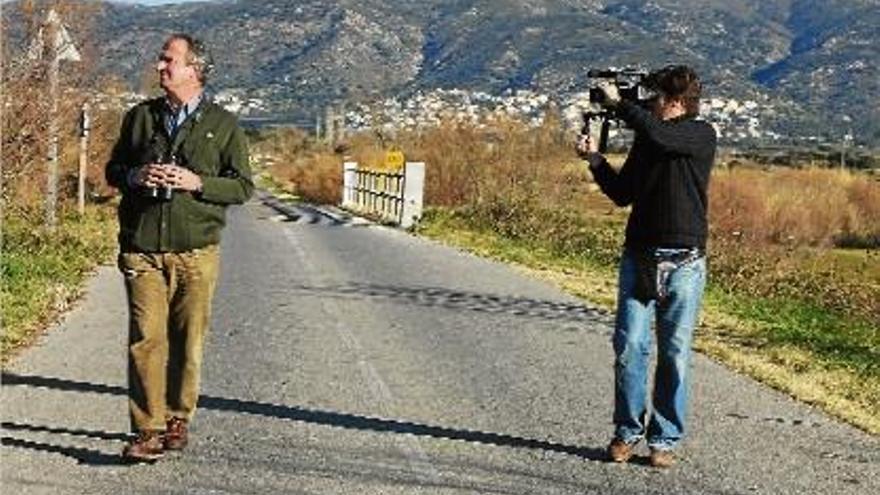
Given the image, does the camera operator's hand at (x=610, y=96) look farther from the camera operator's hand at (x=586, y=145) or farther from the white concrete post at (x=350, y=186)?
the white concrete post at (x=350, y=186)

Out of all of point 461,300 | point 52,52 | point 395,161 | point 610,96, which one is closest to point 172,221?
point 610,96

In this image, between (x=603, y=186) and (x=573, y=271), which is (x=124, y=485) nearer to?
(x=603, y=186)

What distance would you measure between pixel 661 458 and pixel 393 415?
179 centimetres

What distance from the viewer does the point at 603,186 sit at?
709 cm

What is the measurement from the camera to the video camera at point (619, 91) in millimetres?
6984

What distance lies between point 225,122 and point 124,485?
177cm

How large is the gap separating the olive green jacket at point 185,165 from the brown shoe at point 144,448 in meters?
0.88

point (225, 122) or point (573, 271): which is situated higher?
point (225, 122)

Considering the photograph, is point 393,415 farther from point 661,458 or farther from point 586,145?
point 586,145

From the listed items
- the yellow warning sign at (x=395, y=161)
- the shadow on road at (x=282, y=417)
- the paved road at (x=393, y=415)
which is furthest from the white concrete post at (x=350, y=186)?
the shadow on road at (x=282, y=417)

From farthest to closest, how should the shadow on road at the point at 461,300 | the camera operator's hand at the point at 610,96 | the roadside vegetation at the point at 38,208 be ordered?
1. the shadow on road at the point at 461,300
2. the roadside vegetation at the point at 38,208
3. the camera operator's hand at the point at 610,96

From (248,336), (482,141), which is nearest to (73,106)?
(248,336)

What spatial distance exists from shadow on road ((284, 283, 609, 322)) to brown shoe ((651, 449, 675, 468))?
668 centimetres

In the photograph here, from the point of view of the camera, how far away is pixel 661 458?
6988mm
